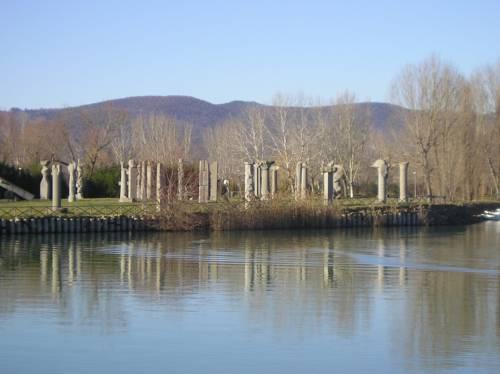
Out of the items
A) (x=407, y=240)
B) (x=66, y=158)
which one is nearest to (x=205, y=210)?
(x=407, y=240)

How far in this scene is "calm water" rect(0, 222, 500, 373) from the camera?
48.3ft

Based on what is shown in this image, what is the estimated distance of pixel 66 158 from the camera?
102500 mm

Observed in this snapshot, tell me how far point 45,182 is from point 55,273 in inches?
1110

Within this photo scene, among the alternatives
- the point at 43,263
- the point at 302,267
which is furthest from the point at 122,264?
the point at 302,267

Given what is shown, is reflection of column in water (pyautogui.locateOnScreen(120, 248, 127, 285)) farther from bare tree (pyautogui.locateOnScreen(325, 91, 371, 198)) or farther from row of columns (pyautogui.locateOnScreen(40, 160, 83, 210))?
bare tree (pyautogui.locateOnScreen(325, 91, 371, 198))

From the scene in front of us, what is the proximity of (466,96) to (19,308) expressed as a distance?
168 ft

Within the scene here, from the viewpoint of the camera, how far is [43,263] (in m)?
27.5

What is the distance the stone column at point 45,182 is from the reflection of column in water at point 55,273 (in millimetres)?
19855

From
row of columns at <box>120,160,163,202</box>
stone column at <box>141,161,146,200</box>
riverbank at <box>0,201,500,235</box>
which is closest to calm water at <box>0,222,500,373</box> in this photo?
riverbank at <box>0,201,500,235</box>

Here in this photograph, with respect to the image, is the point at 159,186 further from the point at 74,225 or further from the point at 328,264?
the point at 328,264

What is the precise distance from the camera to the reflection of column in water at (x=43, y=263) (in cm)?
2422

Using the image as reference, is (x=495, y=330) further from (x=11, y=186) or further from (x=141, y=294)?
(x=11, y=186)

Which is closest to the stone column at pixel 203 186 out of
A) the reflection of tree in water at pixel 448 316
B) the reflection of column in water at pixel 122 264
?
the reflection of column in water at pixel 122 264

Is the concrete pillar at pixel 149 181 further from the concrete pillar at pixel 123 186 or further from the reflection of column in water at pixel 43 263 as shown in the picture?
the reflection of column in water at pixel 43 263
